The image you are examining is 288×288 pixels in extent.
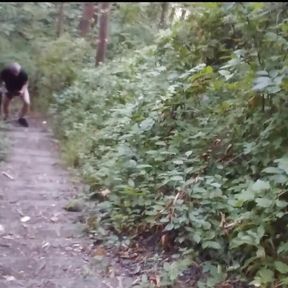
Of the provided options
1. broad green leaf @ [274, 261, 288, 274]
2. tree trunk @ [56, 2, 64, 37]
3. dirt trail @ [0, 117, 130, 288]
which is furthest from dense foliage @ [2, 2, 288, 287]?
tree trunk @ [56, 2, 64, 37]

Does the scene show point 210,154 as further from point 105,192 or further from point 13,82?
point 13,82

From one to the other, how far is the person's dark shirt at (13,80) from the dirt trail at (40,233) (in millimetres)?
2553

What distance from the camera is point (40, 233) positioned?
199 inches

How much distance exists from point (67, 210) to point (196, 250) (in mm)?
1851

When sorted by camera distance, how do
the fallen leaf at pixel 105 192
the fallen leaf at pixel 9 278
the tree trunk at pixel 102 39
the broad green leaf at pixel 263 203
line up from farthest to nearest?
the tree trunk at pixel 102 39 → the fallen leaf at pixel 105 192 → the fallen leaf at pixel 9 278 → the broad green leaf at pixel 263 203

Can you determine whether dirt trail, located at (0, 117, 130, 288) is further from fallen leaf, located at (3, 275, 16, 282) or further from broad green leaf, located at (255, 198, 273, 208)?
broad green leaf, located at (255, 198, 273, 208)

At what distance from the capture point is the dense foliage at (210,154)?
12.7 feet

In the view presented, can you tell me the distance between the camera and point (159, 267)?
14.0ft

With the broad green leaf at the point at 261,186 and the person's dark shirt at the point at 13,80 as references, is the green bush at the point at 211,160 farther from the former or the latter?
the person's dark shirt at the point at 13,80

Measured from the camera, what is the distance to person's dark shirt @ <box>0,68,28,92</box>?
1025 cm

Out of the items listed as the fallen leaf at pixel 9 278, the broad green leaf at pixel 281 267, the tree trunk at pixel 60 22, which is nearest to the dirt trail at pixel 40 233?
the fallen leaf at pixel 9 278

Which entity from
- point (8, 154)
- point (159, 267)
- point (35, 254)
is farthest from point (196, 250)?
point (8, 154)

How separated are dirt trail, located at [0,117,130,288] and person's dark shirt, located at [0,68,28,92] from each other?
255cm

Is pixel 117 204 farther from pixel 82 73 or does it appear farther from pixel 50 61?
pixel 50 61
